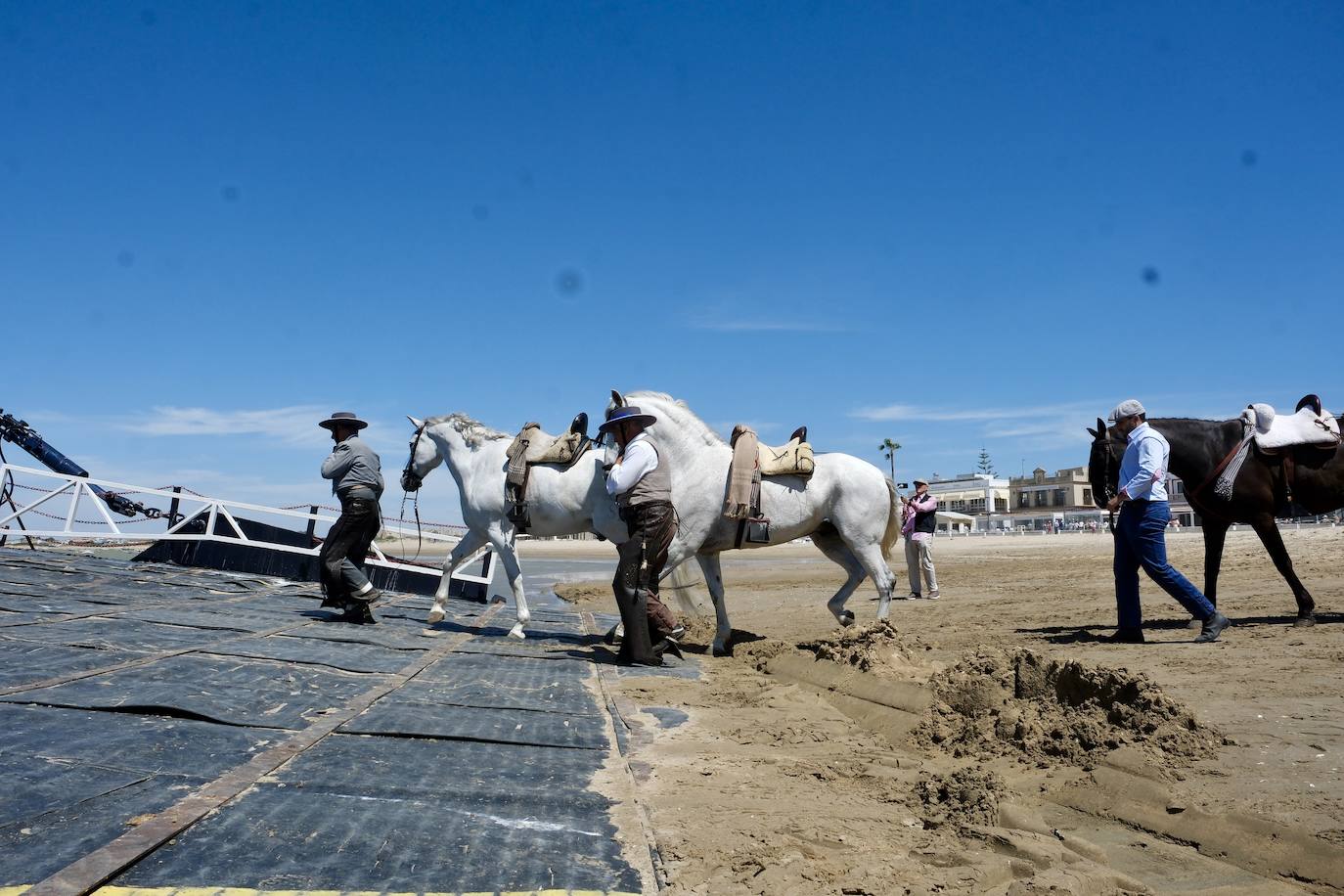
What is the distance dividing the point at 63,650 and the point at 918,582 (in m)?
12.6

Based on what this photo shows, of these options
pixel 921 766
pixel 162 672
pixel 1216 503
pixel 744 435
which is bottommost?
pixel 921 766

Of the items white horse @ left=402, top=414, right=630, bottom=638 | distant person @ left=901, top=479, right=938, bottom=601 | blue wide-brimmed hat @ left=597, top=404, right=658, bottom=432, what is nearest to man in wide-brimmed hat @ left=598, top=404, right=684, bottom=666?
blue wide-brimmed hat @ left=597, top=404, right=658, bottom=432

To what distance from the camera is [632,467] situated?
7.63m

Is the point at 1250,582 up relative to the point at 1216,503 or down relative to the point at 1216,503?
down

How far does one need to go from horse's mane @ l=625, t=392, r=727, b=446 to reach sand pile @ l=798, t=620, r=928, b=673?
2.51 meters

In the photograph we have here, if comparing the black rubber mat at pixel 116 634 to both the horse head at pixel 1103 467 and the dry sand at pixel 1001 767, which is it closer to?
the dry sand at pixel 1001 767

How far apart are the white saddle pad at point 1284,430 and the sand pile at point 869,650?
161 inches

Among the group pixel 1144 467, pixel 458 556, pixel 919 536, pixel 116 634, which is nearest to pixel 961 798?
pixel 1144 467

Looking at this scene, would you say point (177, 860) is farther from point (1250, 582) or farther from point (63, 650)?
point (1250, 582)

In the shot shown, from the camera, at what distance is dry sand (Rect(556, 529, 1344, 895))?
3.02 metres

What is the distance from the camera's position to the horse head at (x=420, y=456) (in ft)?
35.8

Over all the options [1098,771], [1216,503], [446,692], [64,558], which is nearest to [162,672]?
[446,692]

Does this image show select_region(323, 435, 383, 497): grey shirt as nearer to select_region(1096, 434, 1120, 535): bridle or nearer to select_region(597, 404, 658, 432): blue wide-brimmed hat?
select_region(597, 404, 658, 432): blue wide-brimmed hat

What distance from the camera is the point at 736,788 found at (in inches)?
155
